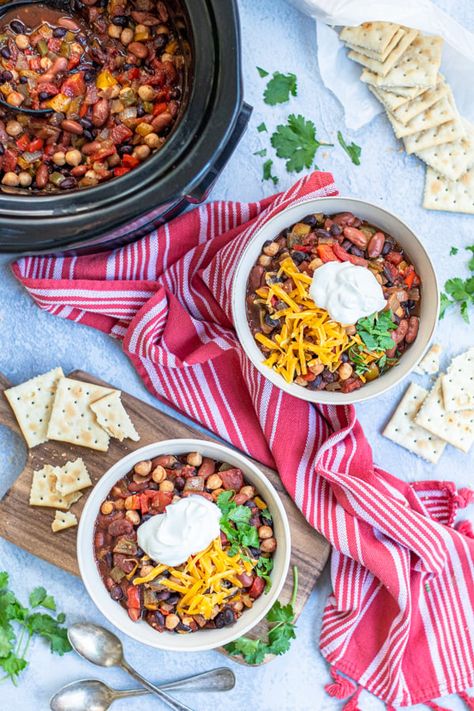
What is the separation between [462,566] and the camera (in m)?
2.86

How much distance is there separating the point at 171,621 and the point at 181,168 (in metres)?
1.36

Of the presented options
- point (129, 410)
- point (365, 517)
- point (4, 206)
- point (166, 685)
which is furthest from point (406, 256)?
point (166, 685)

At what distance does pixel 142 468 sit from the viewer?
2.60 m

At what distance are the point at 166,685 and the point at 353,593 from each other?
0.74m

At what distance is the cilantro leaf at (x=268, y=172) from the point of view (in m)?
2.91

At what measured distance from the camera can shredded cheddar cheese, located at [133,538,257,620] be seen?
2432 millimetres

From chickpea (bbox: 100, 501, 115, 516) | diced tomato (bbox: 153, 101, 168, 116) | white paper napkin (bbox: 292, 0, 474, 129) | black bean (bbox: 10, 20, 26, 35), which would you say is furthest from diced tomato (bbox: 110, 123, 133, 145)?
chickpea (bbox: 100, 501, 115, 516)

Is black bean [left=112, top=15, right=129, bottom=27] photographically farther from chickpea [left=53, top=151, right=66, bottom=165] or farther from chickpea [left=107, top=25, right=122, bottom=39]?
chickpea [left=53, top=151, right=66, bottom=165]

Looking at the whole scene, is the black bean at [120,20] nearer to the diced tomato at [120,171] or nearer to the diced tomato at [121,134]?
the diced tomato at [121,134]

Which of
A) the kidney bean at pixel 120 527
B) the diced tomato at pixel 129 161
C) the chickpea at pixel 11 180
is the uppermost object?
the diced tomato at pixel 129 161

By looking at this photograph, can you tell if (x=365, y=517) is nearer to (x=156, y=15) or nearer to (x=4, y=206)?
(x=4, y=206)

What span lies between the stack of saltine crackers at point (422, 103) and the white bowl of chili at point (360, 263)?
435 millimetres

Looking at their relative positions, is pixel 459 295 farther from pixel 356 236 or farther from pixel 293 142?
pixel 293 142

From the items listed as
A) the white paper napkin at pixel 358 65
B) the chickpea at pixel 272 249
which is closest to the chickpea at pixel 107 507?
the chickpea at pixel 272 249
